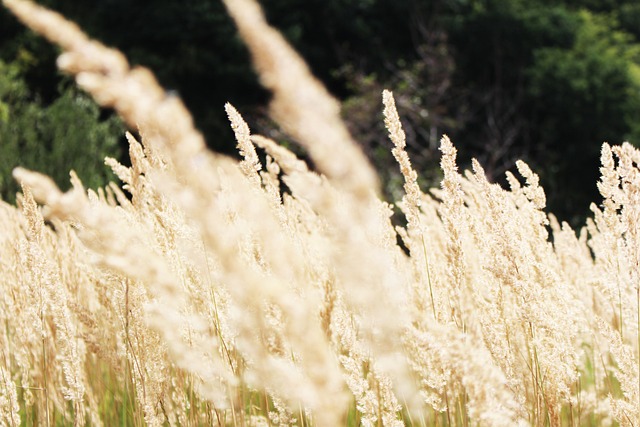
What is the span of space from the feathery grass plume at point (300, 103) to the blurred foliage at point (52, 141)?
10.5 meters

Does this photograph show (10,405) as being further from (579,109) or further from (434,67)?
(579,109)

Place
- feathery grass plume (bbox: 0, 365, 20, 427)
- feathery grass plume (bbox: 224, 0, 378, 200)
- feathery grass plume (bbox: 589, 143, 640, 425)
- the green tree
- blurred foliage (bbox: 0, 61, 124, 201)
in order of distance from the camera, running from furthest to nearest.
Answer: the green tree → blurred foliage (bbox: 0, 61, 124, 201) → feathery grass plume (bbox: 0, 365, 20, 427) → feathery grass plume (bbox: 589, 143, 640, 425) → feathery grass plume (bbox: 224, 0, 378, 200)

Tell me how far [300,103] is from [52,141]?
12815mm

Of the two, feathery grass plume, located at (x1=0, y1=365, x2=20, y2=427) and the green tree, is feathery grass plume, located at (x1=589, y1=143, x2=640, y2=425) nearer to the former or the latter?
feathery grass plume, located at (x1=0, y1=365, x2=20, y2=427)

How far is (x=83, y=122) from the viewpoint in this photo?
1220 centimetres

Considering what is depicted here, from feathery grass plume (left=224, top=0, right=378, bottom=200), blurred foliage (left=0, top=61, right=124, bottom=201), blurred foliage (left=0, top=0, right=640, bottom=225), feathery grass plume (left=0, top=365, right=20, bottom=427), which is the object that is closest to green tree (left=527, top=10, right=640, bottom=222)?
blurred foliage (left=0, top=0, right=640, bottom=225)

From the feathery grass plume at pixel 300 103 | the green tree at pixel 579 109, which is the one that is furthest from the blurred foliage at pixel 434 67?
the feathery grass plume at pixel 300 103

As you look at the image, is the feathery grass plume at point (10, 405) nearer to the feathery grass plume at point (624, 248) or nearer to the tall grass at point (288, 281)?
the tall grass at point (288, 281)

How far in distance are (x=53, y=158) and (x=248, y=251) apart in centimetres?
1085

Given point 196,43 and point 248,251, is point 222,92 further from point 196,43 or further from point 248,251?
point 248,251

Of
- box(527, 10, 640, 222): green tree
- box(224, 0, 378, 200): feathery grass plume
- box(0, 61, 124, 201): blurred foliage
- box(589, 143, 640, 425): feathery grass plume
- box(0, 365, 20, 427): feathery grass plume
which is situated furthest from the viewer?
box(527, 10, 640, 222): green tree

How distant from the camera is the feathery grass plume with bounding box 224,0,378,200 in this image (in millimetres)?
629

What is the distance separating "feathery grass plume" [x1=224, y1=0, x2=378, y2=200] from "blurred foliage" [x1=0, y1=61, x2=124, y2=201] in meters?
10.5

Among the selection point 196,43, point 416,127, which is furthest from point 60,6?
point 416,127
